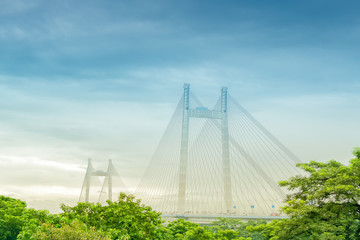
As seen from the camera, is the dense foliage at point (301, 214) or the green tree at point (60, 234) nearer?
the green tree at point (60, 234)

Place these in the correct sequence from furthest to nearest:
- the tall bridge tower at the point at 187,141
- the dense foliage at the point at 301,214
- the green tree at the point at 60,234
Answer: the tall bridge tower at the point at 187,141 < the dense foliage at the point at 301,214 < the green tree at the point at 60,234

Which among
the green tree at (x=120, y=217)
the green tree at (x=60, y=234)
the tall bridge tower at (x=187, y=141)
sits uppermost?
the tall bridge tower at (x=187, y=141)

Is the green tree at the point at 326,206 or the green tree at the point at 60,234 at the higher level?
the green tree at the point at 326,206

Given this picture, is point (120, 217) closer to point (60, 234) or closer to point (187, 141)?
point (60, 234)

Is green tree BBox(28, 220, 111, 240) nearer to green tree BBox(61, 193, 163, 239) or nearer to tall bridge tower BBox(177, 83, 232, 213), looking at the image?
green tree BBox(61, 193, 163, 239)

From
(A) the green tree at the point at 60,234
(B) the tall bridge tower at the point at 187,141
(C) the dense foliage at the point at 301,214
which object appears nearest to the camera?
(A) the green tree at the point at 60,234

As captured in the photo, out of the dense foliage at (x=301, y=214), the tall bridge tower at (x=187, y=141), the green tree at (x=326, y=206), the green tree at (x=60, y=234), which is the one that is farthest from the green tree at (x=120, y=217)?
the tall bridge tower at (x=187, y=141)

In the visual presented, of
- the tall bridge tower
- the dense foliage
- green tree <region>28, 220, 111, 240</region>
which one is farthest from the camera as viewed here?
the tall bridge tower

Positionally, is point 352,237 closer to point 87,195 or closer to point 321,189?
point 321,189

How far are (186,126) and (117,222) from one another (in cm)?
1767

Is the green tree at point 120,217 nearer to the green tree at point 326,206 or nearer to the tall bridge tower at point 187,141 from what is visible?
the green tree at point 326,206

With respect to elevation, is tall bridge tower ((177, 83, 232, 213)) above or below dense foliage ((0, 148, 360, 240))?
above

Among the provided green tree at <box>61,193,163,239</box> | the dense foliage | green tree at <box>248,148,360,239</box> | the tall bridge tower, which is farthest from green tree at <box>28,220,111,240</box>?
the tall bridge tower

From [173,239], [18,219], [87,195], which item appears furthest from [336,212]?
[87,195]
